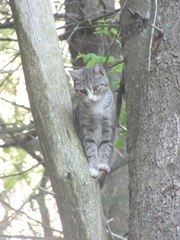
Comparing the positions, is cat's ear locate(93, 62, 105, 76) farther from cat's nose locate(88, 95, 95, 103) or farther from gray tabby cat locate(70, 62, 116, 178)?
cat's nose locate(88, 95, 95, 103)

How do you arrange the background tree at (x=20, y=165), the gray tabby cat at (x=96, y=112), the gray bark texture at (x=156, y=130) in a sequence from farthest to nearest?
the background tree at (x=20, y=165) → the gray tabby cat at (x=96, y=112) → the gray bark texture at (x=156, y=130)

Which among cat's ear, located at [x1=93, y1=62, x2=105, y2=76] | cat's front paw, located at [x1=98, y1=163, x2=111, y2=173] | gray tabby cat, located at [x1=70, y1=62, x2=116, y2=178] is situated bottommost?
cat's front paw, located at [x1=98, y1=163, x2=111, y2=173]

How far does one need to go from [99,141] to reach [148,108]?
1.33 m

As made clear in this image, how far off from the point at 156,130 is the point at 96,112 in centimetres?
145

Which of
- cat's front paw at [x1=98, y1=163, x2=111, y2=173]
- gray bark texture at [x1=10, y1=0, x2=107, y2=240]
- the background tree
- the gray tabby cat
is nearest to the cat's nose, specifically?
the gray tabby cat

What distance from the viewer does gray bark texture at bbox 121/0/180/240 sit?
8.04ft

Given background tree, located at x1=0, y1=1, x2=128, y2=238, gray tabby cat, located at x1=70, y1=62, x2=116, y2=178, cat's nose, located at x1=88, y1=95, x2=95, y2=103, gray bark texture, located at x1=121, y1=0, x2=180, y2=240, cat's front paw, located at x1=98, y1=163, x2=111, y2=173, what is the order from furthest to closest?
background tree, located at x1=0, y1=1, x2=128, y2=238 → cat's nose, located at x1=88, y1=95, x2=95, y2=103 → gray tabby cat, located at x1=70, y1=62, x2=116, y2=178 → cat's front paw, located at x1=98, y1=163, x2=111, y2=173 → gray bark texture, located at x1=121, y1=0, x2=180, y2=240

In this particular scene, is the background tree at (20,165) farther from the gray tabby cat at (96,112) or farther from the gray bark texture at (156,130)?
the gray bark texture at (156,130)

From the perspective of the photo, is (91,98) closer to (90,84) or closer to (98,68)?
(90,84)

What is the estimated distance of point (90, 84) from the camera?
13.4ft

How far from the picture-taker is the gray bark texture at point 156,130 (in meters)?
2.45

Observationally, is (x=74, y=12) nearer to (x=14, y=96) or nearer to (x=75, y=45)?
(x=75, y=45)

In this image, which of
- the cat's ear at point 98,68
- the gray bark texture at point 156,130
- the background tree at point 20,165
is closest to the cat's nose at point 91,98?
the cat's ear at point 98,68

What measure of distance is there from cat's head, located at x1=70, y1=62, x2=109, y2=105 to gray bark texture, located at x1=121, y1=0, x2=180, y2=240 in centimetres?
96
